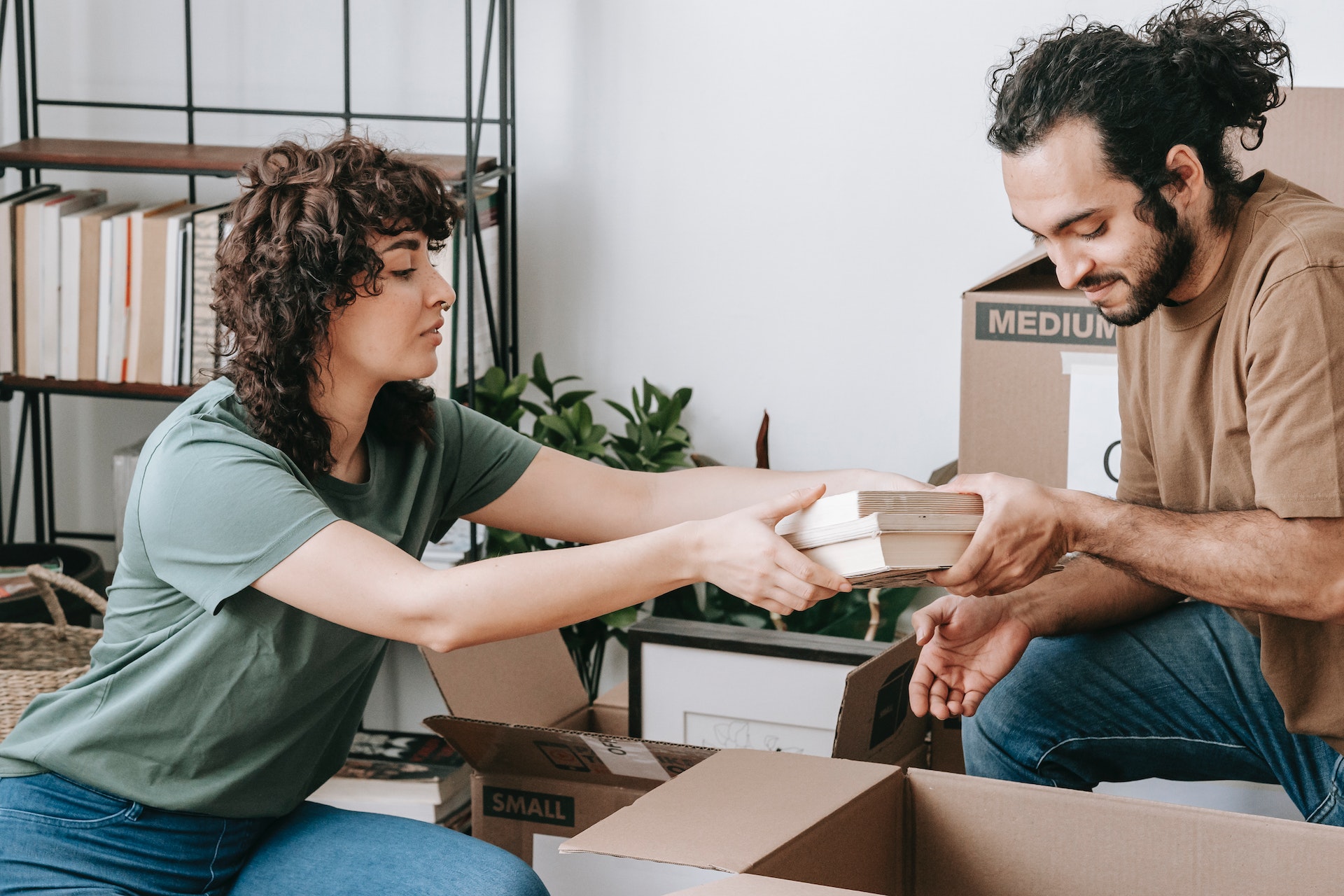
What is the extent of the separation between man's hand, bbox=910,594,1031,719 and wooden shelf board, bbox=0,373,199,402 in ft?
4.27

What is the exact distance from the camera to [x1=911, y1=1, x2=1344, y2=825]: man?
4.09 ft

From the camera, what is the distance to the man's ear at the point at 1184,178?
1.35 meters

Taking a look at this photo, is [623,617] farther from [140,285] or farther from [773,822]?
[773,822]

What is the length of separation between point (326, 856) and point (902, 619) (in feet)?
3.79

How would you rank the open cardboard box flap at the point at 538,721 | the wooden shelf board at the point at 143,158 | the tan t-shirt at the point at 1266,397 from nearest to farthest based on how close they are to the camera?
the tan t-shirt at the point at 1266,397 < the open cardboard box flap at the point at 538,721 < the wooden shelf board at the point at 143,158

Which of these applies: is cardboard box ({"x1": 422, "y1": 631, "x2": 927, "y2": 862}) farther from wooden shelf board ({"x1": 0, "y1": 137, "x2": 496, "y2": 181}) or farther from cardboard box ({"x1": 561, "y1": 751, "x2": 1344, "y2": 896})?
wooden shelf board ({"x1": 0, "y1": 137, "x2": 496, "y2": 181})

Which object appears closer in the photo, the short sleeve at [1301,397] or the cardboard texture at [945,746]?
the short sleeve at [1301,397]

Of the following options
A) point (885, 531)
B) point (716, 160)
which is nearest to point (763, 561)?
point (885, 531)

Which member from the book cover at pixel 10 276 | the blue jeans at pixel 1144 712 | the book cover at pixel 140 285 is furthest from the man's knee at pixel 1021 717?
the book cover at pixel 10 276

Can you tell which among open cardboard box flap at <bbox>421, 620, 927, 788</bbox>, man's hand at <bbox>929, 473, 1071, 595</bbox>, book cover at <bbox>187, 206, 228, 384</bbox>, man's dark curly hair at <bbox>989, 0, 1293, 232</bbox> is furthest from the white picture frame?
book cover at <bbox>187, 206, 228, 384</bbox>

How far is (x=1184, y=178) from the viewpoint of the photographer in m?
1.35

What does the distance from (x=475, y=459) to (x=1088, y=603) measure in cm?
72

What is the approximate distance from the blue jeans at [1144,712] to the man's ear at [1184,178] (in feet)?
1.55

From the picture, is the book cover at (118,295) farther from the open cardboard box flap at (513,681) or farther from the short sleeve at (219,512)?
the short sleeve at (219,512)
